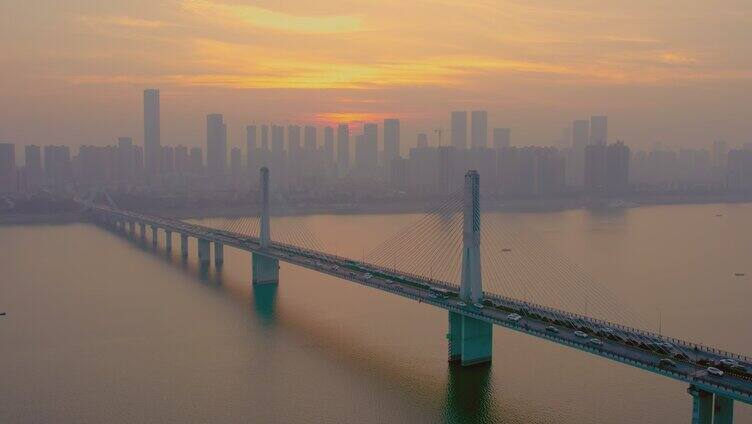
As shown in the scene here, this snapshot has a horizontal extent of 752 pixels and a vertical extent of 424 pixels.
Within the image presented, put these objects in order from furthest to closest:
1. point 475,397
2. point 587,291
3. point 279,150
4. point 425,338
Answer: point 279,150 < point 587,291 < point 425,338 < point 475,397

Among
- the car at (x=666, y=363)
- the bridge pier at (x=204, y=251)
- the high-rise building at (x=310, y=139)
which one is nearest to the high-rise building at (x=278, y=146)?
the high-rise building at (x=310, y=139)

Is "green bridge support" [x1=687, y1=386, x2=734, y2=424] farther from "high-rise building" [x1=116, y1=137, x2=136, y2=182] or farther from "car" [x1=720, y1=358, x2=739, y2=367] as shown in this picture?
"high-rise building" [x1=116, y1=137, x2=136, y2=182]

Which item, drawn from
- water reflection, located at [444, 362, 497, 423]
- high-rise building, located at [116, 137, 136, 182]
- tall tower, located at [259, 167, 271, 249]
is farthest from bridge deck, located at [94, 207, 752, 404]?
high-rise building, located at [116, 137, 136, 182]

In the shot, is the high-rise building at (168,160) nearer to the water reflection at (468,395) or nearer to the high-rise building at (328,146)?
the high-rise building at (328,146)

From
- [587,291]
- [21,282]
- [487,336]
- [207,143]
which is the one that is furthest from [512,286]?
[207,143]

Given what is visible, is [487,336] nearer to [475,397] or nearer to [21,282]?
[475,397]

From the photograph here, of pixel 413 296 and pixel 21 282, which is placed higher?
pixel 413 296
